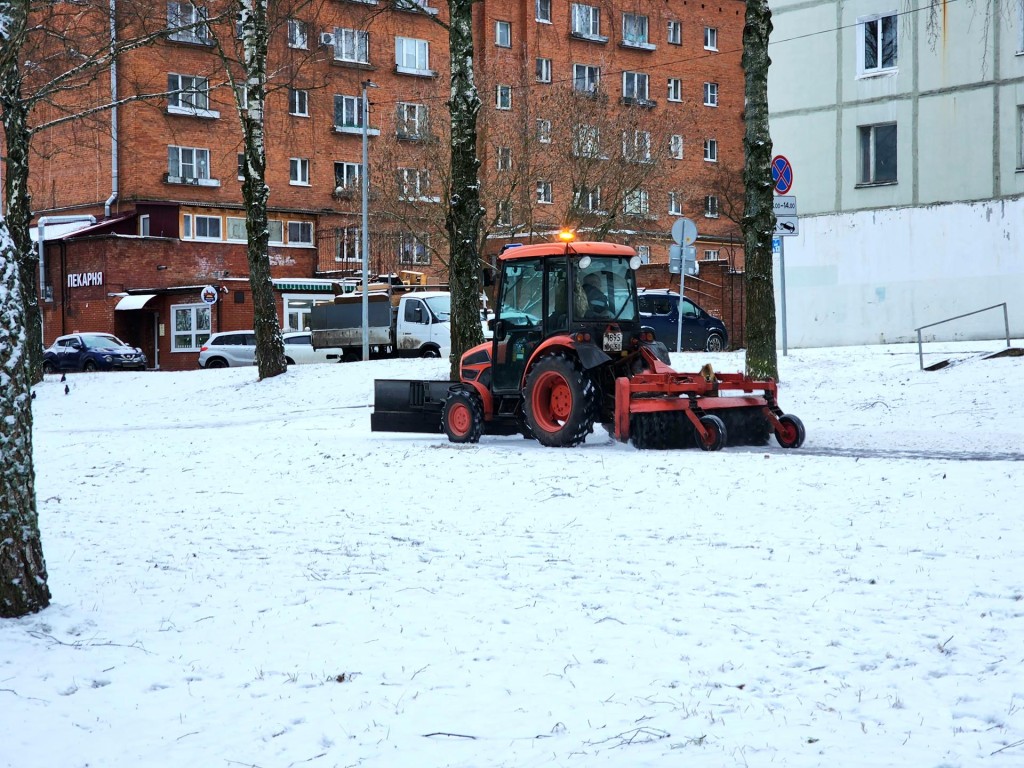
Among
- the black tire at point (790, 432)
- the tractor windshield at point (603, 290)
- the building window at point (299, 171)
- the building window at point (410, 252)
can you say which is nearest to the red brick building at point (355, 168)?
the building window at point (299, 171)

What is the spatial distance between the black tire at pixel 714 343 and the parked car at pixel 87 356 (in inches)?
801

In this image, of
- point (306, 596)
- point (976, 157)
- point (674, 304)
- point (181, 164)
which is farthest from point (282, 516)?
point (181, 164)

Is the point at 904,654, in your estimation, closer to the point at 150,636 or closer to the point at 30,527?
the point at 150,636

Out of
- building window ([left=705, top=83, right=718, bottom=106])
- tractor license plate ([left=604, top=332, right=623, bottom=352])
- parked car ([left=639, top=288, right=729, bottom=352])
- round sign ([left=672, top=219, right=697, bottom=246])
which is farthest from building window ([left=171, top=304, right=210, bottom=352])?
tractor license plate ([left=604, top=332, right=623, bottom=352])

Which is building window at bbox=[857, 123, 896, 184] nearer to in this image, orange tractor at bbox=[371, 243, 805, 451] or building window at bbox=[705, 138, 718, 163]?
orange tractor at bbox=[371, 243, 805, 451]

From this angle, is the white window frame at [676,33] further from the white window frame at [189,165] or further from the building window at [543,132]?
the white window frame at [189,165]

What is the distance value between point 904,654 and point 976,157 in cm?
2562

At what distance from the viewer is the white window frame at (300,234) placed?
5509 centimetres

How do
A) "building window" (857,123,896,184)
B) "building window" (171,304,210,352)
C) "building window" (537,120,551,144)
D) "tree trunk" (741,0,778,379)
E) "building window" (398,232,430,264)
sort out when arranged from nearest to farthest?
"tree trunk" (741,0,778,379)
"building window" (857,123,896,184)
"building window" (537,120,551,144)
"building window" (398,232,430,264)
"building window" (171,304,210,352)

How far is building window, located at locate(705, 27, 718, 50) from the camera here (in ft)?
220

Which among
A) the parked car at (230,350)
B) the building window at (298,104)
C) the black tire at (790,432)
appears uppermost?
the building window at (298,104)

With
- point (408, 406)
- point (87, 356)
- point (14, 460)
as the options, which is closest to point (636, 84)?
point (87, 356)

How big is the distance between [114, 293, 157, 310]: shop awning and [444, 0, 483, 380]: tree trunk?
31.4 meters

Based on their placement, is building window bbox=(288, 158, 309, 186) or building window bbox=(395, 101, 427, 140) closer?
building window bbox=(395, 101, 427, 140)
